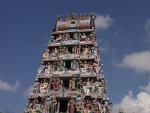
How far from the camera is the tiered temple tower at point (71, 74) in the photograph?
4306 cm

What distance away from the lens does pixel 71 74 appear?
148 ft

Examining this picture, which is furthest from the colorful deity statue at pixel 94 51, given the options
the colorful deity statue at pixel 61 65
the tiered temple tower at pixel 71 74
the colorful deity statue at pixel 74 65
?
the colorful deity statue at pixel 61 65

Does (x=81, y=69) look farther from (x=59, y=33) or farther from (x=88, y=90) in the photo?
(x=59, y=33)

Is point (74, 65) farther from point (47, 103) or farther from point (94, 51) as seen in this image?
point (47, 103)

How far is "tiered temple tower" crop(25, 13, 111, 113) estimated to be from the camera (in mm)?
43062

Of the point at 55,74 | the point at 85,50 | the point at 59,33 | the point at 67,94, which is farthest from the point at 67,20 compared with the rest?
the point at 67,94

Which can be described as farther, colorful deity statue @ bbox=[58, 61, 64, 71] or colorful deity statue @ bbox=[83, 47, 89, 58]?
colorful deity statue @ bbox=[83, 47, 89, 58]

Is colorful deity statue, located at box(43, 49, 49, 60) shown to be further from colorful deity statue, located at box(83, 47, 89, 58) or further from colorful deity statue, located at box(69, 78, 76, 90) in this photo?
colorful deity statue, located at box(69, 78, 76, 90)

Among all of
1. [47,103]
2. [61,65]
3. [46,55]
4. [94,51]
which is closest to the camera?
[47,103]

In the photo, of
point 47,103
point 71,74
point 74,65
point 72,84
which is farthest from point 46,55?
point 47,103

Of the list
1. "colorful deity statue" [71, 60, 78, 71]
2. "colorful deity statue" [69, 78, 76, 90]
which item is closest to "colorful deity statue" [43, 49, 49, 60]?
"colorful deity statue" [71, 60, 78, 71]

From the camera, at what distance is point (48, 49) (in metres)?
48.9

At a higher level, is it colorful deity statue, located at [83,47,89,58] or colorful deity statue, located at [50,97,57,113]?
colorful deity statue, located at [83,47,89,58]

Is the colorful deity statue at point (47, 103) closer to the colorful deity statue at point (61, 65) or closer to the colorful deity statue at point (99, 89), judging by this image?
the colorful deity statue at point (61, 65)
